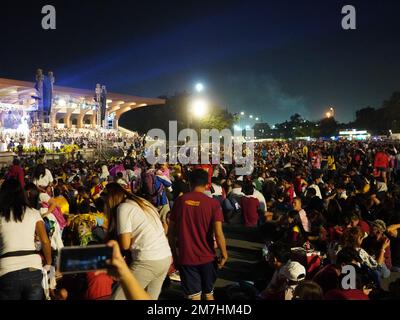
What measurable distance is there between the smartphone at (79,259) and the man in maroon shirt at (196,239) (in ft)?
8.79

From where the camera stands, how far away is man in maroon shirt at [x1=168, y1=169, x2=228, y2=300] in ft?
13.9

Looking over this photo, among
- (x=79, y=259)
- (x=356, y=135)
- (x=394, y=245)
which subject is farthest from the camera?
(x=356, y=135)

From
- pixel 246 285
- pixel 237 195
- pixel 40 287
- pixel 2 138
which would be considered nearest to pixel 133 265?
pixel 40 287

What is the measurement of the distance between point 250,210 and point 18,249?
6601mm

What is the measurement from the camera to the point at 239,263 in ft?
24.0

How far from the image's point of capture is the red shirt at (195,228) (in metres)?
4.24

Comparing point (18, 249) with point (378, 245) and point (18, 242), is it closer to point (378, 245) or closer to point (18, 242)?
point (18, 242)

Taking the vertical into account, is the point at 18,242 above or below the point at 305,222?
above

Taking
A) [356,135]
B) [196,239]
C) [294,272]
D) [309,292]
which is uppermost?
[356,135]

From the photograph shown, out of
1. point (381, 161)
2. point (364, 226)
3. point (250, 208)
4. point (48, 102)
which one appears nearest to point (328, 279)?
point (364, 226)

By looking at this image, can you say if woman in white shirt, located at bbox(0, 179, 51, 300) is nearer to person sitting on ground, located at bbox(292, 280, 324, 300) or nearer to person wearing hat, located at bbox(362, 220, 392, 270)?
person sitting on ground, located at bbox(292, 280, 324, 300)

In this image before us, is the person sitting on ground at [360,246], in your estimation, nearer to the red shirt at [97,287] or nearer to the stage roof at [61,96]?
the red shirt at [97,287]

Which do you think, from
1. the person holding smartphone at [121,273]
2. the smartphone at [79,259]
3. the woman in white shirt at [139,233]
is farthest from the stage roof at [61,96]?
the smartphone at [79,259]

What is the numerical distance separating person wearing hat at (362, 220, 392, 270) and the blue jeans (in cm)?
436
